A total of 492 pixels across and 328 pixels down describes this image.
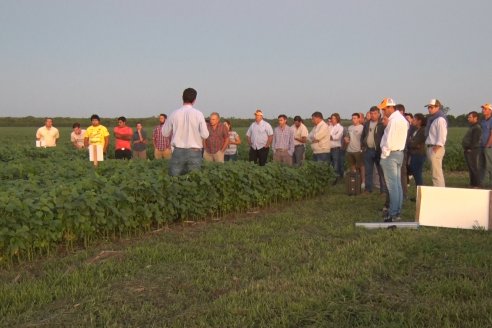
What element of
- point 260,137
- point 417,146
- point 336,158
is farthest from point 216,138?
point 417,146

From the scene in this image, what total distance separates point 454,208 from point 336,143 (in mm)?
6171

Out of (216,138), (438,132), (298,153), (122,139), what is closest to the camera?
(438,132)

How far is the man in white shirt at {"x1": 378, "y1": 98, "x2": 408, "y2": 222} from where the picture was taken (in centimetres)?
862

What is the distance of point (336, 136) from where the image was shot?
45.9ft

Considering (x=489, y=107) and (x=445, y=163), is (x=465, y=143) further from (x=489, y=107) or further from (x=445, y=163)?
(x=445, y=163)

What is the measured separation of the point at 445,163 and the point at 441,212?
12.6 metres

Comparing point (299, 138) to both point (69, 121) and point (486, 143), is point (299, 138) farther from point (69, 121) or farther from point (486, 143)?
point (69, 121)

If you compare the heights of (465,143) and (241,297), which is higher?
(465,143)

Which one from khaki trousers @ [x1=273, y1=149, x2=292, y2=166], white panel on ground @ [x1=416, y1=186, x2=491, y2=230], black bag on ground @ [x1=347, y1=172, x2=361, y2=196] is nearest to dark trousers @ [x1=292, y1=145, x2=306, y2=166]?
khaki trousers @ [x1=273, y1=149, x2=292, y2=166]

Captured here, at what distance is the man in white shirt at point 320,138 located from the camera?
44.3 ft

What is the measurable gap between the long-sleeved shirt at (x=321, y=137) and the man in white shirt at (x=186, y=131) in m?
5.46

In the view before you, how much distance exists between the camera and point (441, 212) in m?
8.05

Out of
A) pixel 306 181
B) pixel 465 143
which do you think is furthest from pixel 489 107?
pixel 306 181

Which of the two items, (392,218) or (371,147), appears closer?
(392,218)
